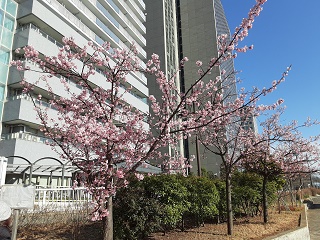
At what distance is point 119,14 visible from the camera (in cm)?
3766

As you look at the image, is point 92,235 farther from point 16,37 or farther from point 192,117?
point 16,37

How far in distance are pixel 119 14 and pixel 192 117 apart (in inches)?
1422

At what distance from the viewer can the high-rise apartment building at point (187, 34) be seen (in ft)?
165

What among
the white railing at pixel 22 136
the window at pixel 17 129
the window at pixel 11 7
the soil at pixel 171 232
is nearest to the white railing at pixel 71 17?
the window at pixel 11 7

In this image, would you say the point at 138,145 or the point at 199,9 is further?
the point at 199,9

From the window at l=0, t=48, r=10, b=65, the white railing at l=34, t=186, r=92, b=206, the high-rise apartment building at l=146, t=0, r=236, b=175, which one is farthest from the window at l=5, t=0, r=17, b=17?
the high-rise apartment building at l=146, t=0, r=236, b=175

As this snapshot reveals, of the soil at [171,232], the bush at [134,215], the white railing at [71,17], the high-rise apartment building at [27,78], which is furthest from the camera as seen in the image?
the white railing at [71,17]

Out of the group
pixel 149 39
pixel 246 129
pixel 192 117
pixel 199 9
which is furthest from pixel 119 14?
pixel 192 117

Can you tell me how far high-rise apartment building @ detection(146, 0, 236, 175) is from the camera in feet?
165

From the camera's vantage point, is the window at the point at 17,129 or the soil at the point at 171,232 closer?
the soil at the point at 171,232

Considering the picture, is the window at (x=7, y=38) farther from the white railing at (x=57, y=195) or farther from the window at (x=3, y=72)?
the white railing at (x=57, y=195)

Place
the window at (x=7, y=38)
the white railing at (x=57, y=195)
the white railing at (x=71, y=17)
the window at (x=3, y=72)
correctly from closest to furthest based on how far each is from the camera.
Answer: the white railing at (x=57, y=195) < the window at (x=3, y=72) < the window at (x=7, y=38) < the white railing at (x=71, y=17)

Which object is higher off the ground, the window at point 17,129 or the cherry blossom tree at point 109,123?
the window at point 17,129

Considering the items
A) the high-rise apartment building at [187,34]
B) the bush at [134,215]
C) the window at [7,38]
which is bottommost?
the bush at [134,215]
